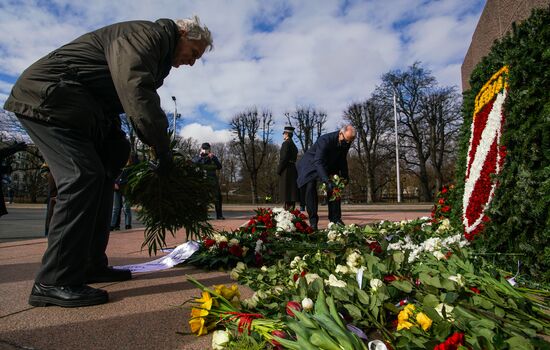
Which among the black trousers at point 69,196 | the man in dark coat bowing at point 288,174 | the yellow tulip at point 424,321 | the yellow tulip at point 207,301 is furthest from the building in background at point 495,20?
the man in dark coat bowing at point 288,174

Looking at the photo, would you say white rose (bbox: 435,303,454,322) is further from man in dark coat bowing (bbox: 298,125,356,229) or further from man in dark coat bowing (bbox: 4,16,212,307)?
man in dark coat bowing (bbox: 298,125,356,229)

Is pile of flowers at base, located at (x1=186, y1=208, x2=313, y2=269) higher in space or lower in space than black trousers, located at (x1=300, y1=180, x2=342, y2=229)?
lower

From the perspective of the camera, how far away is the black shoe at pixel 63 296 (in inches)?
86.7

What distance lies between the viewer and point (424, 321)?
1.45 m

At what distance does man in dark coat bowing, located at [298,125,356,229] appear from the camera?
20.0ft

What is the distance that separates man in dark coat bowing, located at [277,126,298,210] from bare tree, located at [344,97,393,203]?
99.0 ft

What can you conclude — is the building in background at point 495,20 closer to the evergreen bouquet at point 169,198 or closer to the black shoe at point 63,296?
the evergreen bouquet at point 169,198

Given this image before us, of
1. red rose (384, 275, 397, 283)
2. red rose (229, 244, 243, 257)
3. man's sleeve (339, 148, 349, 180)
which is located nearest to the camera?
red rose (384, 275, 397, 283)

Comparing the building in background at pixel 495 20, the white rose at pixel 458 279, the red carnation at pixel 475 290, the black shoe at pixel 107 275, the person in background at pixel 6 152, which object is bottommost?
the black shoe at pixel 107 275

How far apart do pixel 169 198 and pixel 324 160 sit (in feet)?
12.3

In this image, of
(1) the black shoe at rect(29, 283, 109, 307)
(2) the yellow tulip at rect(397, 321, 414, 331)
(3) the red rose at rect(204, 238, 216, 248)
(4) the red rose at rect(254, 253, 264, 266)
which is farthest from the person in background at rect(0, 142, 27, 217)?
(2) the yellow tulip at rect(397, 321, 414, 331)

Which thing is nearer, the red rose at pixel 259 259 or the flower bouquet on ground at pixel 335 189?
the red rose at pixel 259 259

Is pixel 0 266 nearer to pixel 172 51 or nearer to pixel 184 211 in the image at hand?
pixel 184 211

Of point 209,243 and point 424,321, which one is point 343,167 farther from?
point 424,321
